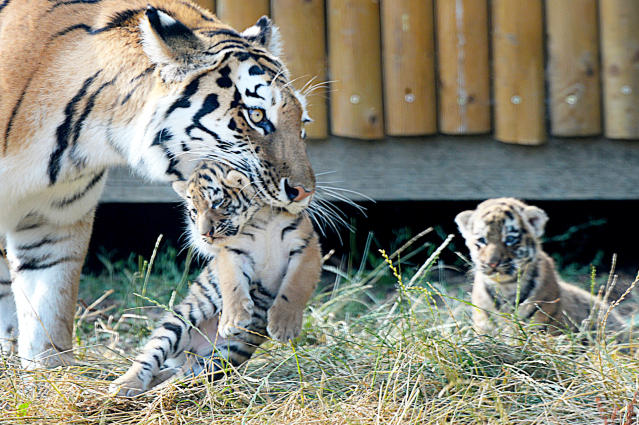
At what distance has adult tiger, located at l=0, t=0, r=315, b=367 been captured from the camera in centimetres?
294

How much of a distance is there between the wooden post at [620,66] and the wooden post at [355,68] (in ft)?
4.13

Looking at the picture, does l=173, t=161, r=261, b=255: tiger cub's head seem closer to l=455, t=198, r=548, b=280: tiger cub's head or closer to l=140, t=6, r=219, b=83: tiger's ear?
l=140, t=6, r=219, b=83: tiger's ear

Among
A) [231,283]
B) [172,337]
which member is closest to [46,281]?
[172,337]

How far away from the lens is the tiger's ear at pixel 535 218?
414 cm

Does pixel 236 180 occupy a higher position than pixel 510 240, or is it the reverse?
pixel 236 180

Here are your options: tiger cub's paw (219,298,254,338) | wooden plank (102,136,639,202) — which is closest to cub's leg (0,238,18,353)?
tiger cub's paw (219,298,254,338)

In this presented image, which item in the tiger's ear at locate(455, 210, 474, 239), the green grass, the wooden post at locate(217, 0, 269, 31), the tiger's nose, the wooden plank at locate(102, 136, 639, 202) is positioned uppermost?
the wooden post at locate(217, 0, 269, 31)

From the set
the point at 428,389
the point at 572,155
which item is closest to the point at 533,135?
the point at 572,155

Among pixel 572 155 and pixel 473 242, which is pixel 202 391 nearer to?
pixel 473 242

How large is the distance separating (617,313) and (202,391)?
8.43ft

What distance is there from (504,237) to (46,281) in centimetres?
207

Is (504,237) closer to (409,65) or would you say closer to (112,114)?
(409,65)

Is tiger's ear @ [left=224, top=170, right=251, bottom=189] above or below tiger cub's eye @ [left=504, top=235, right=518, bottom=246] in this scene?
above

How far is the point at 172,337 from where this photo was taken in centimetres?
321
